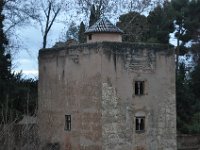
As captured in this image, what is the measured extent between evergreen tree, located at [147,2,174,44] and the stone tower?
13700 mm

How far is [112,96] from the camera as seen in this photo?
25562 mm

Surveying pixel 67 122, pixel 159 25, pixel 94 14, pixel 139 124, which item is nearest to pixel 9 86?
pixel 67 122

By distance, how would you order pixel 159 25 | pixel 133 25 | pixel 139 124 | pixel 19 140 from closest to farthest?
1. pixel 19 140
2. pixel 139 124
3. pixel 133 25
4. pixel 159 25

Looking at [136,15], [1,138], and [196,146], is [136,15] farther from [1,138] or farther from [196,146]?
[1,138]

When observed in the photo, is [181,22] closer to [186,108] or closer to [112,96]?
[186,108]

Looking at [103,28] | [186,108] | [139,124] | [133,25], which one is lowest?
[139,124]

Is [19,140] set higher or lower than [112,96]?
lower

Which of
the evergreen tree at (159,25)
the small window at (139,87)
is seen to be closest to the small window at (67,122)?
the small window at (139,87)

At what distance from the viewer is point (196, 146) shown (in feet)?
109

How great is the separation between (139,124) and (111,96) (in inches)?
85.8

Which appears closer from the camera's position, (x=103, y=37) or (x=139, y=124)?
(x=139, y=124)

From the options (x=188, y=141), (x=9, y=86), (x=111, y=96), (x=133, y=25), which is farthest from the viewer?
(x=133, y=25)

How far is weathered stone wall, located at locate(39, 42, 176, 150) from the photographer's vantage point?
2547 centimetres

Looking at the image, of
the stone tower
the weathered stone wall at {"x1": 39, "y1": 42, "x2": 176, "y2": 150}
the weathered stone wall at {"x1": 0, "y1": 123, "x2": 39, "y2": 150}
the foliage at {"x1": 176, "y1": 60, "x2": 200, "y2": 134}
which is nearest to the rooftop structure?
the stone tower
